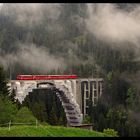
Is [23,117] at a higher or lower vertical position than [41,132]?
lower

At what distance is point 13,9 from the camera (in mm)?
67938

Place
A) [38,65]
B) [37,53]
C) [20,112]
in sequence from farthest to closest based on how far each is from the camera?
[37,53] → [38,65] → [20,112]

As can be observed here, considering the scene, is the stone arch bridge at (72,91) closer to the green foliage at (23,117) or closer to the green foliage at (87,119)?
the green foliage at (87,119)

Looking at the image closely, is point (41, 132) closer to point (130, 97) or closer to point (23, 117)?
point (23, 117)

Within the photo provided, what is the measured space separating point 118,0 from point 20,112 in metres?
17.9

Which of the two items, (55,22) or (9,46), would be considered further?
(55,22)

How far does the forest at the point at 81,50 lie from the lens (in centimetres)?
5257

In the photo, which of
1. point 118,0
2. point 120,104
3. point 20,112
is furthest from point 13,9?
point 118,0

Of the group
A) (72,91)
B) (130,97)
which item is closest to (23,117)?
(72,91)

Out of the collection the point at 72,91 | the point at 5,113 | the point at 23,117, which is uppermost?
the point at 72,91

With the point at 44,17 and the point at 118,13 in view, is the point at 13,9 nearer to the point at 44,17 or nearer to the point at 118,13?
the point at 44,17

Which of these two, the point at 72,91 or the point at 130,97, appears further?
the point at 130,97

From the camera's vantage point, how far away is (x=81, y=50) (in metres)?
68.6

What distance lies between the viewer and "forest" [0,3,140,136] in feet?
172
